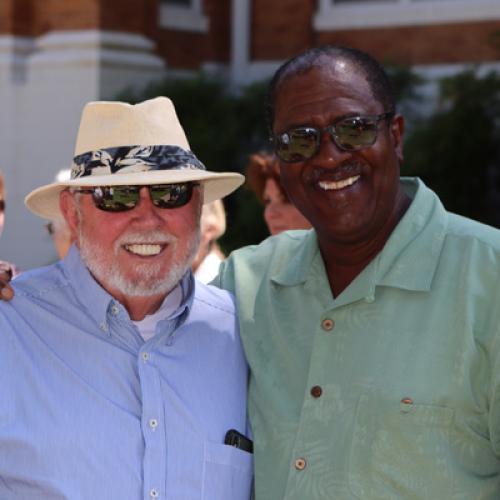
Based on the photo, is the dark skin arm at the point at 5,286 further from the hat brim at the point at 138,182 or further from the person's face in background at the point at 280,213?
the person's face in background at the point at 280,213

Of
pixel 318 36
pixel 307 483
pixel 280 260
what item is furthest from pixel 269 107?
pixel 318 36

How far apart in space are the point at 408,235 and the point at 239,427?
786mm

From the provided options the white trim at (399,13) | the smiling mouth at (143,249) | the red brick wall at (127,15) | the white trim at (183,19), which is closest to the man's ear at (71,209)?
the smiling mouth at (143,249)

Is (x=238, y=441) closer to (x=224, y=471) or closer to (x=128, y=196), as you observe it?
(x=224, y=471)

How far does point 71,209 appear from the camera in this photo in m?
3.57

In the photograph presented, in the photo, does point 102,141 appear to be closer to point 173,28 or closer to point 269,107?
point 269,107

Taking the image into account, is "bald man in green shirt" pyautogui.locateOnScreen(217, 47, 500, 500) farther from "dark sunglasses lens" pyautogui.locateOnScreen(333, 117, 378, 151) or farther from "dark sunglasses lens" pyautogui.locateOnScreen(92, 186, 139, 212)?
"dark sunglasses lens" pyautogui.locateOnScreen(92, 186, 139, 212)

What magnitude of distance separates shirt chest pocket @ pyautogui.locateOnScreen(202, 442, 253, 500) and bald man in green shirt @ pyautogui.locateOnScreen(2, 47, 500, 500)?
8 centimetres

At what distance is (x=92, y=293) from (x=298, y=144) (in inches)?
31.7


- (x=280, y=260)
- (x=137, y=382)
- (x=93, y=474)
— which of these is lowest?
(x=93, y=474)

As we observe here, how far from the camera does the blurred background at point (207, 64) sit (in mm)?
10648

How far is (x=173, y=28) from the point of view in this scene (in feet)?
41.3

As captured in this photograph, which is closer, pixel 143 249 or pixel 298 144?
pixel 298 144

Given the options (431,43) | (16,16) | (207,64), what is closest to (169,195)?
(431,43)
